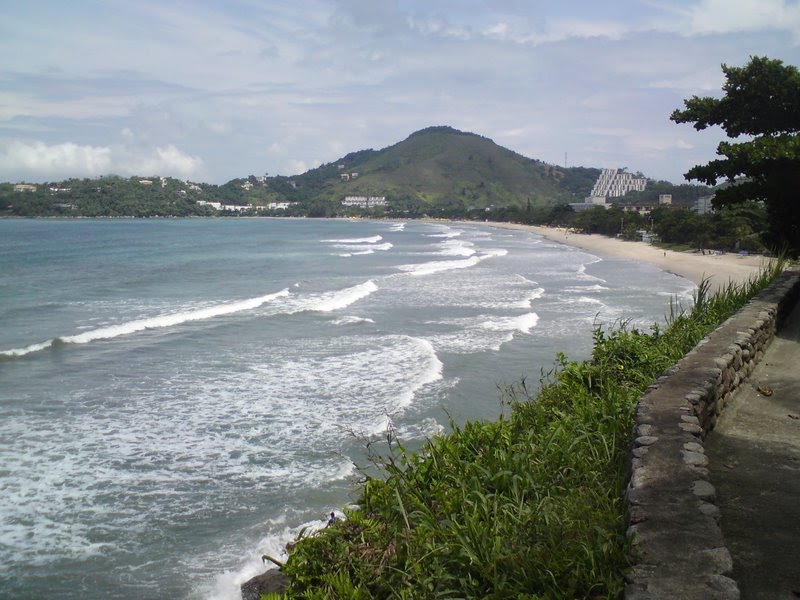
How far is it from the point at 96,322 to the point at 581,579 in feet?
65.5

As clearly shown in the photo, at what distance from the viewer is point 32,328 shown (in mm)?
19688

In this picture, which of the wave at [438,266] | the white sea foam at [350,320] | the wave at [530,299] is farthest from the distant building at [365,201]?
the white sea foam at [350,320]

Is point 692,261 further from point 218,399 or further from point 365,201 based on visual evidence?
point 365,201

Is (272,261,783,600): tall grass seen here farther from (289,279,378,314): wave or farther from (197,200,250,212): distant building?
(197,200,250,212): distant building

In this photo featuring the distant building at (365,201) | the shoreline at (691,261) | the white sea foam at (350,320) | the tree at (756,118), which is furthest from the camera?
the distant building at (365,201)

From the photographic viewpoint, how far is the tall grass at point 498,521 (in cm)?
326

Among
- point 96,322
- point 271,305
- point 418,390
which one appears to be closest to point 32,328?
point 96,322

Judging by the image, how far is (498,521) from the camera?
3.87 meters

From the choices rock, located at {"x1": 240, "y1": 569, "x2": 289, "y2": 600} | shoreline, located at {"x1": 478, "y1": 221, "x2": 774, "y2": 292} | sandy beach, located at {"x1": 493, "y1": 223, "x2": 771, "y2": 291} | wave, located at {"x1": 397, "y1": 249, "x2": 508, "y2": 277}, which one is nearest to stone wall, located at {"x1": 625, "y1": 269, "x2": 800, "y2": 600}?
rock, located at {"x1": 240, "y1": 569, "x2": 289, "y2": 600}

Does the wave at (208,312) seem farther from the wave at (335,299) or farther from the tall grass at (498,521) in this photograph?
the tall grass at (498,521)

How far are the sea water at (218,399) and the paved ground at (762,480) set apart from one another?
3267mm

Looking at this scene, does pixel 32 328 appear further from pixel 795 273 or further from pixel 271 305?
pixel 795 273

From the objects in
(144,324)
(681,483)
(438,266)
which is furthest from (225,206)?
(681,483)

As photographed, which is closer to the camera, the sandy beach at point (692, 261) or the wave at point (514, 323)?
the wave at point (514, 323)
